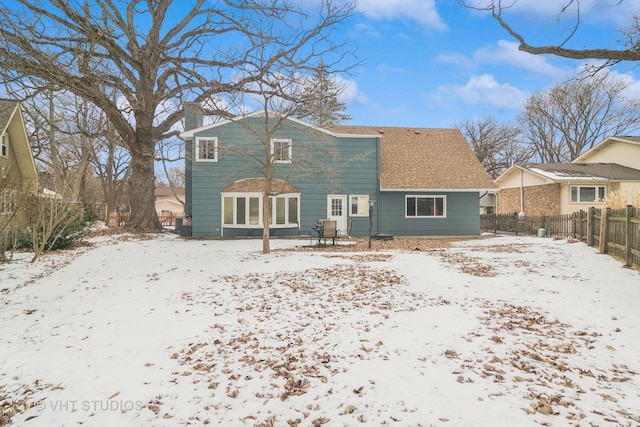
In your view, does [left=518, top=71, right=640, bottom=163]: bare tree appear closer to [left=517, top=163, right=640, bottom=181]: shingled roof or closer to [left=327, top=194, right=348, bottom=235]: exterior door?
[left=517, top=163, right=640, bottom=181]: shingled roof

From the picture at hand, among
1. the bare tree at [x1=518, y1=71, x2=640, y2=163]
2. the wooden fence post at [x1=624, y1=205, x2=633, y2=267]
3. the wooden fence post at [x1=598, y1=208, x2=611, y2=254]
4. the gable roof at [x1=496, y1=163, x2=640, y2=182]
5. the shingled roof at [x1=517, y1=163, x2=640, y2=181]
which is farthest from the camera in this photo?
the bare tree at [x1=518, y1=71, x2=640, y2=163]

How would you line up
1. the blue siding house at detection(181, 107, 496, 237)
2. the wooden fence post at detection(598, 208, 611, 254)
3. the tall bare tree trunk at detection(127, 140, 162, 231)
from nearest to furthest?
the wooden fence post at detection(598, 208, 611, 254)
the blue siding house at detection(181, 107, 496, 237)
the tall bare tree trunk at detection(127, 140, 162, 231)

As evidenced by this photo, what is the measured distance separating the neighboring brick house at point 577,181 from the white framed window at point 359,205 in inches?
471

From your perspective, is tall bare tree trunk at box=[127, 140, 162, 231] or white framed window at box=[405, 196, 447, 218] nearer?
white framed window at box=[405, 196, 447, 218]

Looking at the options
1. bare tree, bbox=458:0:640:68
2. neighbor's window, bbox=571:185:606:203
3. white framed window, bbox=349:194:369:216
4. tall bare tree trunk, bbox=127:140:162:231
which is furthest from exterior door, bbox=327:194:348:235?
neighbor's window, bbox=571:185:606:203

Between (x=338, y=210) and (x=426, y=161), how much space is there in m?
5.80

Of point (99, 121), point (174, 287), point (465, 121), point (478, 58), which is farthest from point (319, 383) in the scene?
point (465, 121)

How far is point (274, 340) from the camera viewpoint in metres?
4.62

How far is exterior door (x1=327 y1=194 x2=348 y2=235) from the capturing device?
18.9 metres

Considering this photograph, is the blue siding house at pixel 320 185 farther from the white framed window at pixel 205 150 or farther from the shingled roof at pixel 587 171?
the shingled roof at pixel 587 171

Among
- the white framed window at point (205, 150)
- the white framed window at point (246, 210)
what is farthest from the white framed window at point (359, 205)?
the white framed window at point (205, 150)

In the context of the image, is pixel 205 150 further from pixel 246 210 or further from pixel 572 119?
pixel 572 119

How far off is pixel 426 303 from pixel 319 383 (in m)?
3.12

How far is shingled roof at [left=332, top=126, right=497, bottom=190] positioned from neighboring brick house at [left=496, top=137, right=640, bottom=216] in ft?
19.8
